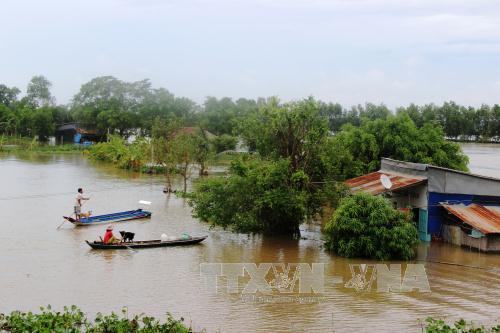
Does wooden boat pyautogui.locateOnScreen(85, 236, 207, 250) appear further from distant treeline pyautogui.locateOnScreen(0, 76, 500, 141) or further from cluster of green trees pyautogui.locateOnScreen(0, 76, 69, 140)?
cluster of green trees pyautogui.locateOnScreen(0, 76, 69, 140)

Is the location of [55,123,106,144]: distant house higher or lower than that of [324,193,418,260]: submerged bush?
higher

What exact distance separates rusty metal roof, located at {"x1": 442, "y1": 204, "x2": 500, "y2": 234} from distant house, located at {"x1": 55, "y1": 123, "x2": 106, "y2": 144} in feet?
170

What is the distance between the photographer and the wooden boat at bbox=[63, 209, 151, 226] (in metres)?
20.0

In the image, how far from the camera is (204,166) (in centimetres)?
3703

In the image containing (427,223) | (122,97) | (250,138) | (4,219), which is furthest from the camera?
(122,97)

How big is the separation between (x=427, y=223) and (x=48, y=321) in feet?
39.6

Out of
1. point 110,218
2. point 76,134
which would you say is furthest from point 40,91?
point 110,218

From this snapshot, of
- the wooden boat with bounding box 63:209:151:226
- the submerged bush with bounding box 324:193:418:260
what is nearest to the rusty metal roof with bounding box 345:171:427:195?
the submerged bush with bounding box 324:193:418:260

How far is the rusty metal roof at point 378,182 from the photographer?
1820cm

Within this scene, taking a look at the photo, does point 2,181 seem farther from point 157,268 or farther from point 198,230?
point 157,268

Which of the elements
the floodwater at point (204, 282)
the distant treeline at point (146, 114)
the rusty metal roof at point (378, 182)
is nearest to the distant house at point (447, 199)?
the rusty metal roof at point (378, 182)

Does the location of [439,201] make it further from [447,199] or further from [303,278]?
[303,278]

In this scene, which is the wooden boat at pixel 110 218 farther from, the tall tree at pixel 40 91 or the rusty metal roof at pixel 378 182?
the tall tree at pixel 40 91

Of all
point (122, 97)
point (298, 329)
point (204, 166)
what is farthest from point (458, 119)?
point (298, 329)
